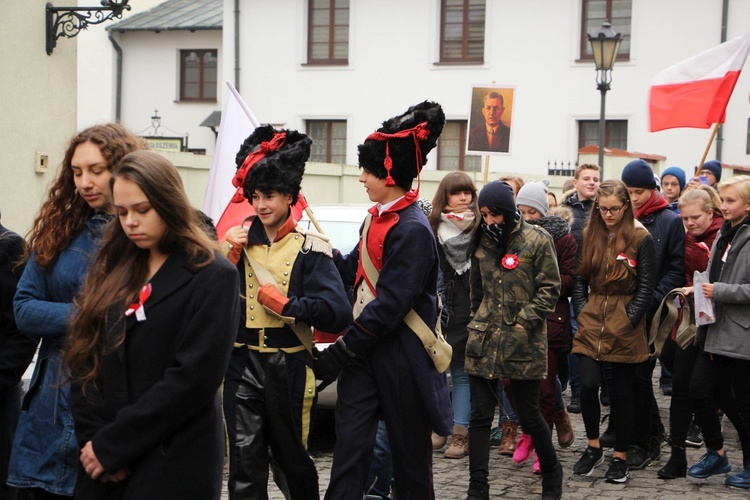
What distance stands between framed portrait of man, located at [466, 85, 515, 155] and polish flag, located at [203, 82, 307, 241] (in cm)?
382

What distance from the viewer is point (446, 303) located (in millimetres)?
8133

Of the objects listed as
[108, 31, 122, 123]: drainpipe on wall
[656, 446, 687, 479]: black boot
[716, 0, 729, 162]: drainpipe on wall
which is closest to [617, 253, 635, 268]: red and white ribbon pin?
[656, 446, 687, 479]: black boot

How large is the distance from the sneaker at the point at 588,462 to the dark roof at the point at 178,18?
1178 inches

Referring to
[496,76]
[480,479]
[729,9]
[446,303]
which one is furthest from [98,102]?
[480,479]

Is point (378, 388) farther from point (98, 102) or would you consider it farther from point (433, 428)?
point (98, 102)

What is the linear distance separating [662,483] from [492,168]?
23.5 meters

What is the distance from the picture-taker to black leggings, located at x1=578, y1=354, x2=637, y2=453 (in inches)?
289

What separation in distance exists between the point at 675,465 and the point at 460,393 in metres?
1.60

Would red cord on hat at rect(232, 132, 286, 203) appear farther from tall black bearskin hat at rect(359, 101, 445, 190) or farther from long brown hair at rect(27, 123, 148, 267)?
long brown hair at rect(27, 123, 148, 267)

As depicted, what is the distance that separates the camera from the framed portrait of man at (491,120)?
1064cm

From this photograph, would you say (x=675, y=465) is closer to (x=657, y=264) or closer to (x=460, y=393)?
→ (x=657, y=264)

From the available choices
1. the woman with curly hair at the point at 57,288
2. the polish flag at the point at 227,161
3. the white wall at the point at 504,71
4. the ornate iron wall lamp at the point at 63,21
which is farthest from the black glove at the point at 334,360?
the white wall at the point at 504,71

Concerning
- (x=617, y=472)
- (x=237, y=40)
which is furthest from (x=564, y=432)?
(x=237, y=40)

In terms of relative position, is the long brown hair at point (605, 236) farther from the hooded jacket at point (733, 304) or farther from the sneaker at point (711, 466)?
the sneaker at point (711, 466)
